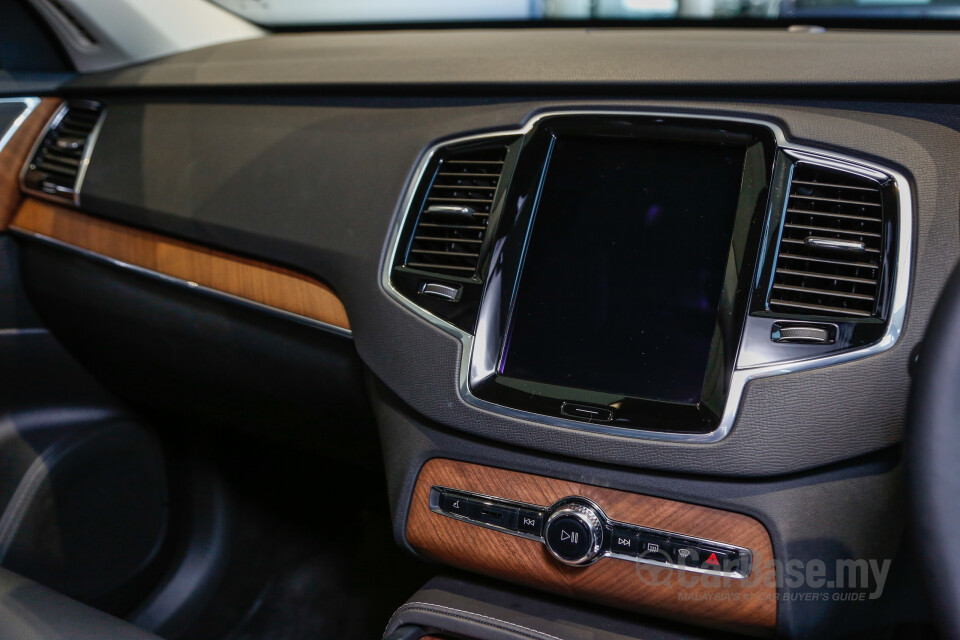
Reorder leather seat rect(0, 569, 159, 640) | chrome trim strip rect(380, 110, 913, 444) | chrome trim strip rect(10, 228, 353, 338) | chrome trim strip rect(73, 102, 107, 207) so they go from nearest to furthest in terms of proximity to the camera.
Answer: chrome trim strip rect(380, 110, 913, 444) < leather seat rect(0, 569, 159, 640) < chrome trim strip rect(10, 228, 353, 338) < chrome trim strip rect(73, 102, 107, 207)

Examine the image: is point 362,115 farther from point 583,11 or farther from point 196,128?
point 583,11

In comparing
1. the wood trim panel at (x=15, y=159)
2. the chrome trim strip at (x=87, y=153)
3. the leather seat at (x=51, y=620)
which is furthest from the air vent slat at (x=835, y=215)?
the wood trim panel at (x=15, y=159)

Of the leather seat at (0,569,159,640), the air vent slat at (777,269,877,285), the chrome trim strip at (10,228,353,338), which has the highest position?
the air vent slat at (777,269,877,285)

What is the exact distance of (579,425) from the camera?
0.82 m

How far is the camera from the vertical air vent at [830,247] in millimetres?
754

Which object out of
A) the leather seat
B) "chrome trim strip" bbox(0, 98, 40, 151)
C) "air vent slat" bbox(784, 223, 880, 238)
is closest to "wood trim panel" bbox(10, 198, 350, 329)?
"chrome trim strip" bbox(0, 98, 40, 151)

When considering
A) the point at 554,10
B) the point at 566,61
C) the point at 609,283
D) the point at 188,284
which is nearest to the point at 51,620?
the point at 188,284

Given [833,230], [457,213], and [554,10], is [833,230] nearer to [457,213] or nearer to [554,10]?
[457,213]

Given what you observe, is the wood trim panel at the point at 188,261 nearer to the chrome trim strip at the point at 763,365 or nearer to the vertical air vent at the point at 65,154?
the vertical air vent at the point at 65,154

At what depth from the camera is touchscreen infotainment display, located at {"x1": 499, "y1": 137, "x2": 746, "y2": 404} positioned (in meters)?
0.82

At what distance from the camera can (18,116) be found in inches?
55.3

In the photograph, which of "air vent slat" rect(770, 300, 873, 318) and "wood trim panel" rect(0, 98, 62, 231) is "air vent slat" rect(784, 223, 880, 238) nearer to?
"air vent slat" rect(770, 300, 873, 318)

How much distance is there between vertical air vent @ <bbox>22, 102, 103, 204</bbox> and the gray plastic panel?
36mm

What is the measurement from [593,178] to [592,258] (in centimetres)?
9
